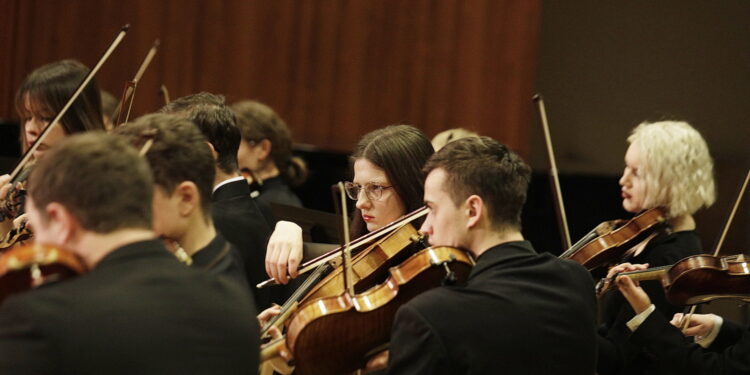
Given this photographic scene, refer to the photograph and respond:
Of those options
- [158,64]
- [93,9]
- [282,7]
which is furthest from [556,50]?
[93,9]

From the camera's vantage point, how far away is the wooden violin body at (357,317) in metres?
2.48

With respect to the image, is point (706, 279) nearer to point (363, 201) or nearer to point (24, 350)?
point (363, 201)

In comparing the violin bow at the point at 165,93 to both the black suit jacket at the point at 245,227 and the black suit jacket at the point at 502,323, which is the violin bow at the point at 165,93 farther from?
the black suit jacket at the point at 502,323

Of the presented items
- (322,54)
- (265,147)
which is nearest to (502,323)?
(265,147)

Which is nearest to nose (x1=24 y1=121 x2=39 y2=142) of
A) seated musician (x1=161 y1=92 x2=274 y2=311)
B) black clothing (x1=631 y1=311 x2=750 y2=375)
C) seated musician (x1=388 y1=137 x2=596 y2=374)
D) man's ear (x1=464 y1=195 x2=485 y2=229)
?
seated musician (x1=161 y1=92 x2=274 y2=311)

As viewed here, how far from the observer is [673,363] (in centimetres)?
318

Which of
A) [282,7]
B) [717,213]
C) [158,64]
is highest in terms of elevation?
[282,7]

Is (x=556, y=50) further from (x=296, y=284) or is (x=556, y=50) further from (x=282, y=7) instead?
(x=296, y=284)

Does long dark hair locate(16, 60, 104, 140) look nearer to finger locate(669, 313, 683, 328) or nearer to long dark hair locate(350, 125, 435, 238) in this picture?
long dark hair locate(350, 125, 435, 238)

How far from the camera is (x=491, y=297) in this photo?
2.28 metres

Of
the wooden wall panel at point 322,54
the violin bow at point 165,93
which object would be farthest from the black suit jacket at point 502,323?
the wooden wall panel at point 322,54

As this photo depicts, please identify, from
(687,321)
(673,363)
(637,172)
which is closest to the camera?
(673,363)

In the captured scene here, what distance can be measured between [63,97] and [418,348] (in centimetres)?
206

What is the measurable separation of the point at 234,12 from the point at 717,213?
2.85 m
